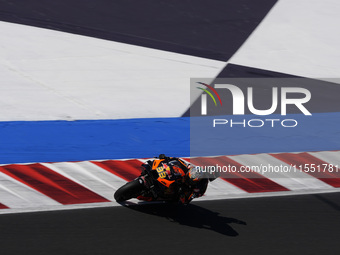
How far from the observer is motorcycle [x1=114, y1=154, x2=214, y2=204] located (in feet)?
27.7

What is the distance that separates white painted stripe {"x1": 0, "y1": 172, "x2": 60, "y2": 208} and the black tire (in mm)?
828

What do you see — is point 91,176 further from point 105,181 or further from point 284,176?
point 284,176

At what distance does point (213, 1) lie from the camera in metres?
20.0

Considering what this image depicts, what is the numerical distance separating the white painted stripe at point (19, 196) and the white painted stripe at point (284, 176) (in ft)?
10.3

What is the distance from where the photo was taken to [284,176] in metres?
10.4

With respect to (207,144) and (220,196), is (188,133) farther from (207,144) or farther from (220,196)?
(220,196)

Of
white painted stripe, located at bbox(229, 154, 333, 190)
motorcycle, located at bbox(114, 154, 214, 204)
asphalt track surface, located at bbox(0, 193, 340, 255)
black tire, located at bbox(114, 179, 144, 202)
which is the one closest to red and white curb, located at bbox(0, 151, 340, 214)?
white painted stripe, located at bbox(229, 154, 333, 190)

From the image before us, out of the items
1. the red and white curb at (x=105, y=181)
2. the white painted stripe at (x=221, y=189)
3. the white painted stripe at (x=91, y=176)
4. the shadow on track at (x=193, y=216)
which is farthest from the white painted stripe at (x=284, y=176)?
the white painted stripe at (x=91, y=176)

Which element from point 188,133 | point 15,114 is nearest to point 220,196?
point 188,133

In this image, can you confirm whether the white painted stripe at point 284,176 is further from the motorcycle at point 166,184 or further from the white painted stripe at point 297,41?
the white painted stripe at point 297,41

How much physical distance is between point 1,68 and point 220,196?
286 inches

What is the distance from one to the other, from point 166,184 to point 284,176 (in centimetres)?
249

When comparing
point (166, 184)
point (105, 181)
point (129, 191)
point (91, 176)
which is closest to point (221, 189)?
point (166, 184)

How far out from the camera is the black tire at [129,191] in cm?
897
